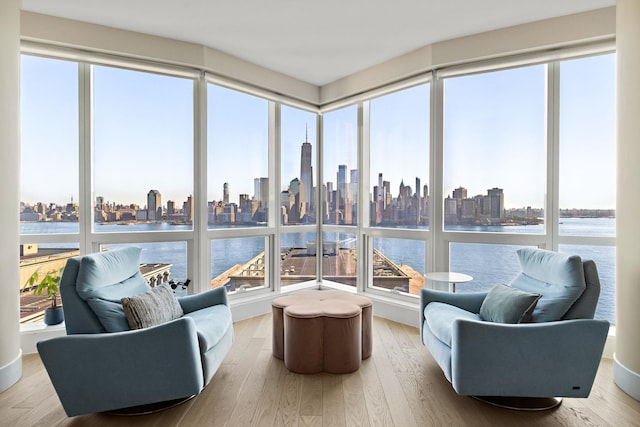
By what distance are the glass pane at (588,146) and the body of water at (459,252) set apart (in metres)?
0.04

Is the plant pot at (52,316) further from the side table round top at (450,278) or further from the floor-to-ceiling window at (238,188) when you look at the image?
the side table round top at (450,278)

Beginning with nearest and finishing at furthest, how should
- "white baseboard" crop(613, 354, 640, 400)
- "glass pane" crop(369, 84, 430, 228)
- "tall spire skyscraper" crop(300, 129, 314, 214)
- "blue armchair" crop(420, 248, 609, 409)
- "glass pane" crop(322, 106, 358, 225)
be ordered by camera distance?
"blue armchair" crop(420, 248, 609, 409)
"white baseboard" crop(613, 354, 640, 400)
"glass pane" crop(369, 84, 430, 228)
"glass pane" crop(322, 106, 358, 225)
"tall spire skyscraper" crop(300, 129, 314, 214)

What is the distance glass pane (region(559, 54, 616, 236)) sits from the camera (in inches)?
126

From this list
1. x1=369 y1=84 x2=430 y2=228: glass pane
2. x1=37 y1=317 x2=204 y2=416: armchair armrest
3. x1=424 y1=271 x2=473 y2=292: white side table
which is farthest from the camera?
x1=369 y1=84 x2=430 y2=228: glass pane

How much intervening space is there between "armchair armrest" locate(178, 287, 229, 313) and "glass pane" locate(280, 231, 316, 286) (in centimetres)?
170

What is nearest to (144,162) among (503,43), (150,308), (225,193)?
(225,193)

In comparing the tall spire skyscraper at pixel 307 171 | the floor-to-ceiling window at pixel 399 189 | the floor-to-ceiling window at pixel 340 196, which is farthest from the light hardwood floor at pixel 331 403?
the tall spire skyscraper at pixel 307 171

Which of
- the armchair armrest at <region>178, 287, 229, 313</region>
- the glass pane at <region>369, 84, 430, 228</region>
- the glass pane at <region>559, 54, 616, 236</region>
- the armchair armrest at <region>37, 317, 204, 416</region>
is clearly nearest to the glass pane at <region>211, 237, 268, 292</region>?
the armchair armrest at <region>178, 287, 229, 313</region>

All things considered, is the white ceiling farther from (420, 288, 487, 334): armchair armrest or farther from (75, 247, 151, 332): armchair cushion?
(420, 288, 487, 334): armchair armrest

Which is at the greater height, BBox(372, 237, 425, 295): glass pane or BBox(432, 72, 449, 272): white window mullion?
BBox(432, 72, 449, 272): white window mullion

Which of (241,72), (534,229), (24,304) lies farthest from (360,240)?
(24,304)

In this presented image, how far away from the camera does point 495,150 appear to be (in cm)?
366

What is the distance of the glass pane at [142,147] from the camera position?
3.53 metres

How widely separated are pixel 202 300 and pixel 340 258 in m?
2.27
